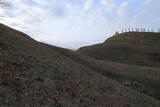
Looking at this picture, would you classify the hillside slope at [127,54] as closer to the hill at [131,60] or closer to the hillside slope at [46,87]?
the hill at [131,60]

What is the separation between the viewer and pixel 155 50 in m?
45.3

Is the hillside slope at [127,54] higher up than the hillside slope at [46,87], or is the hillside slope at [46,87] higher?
the hillside slope at [127,54]

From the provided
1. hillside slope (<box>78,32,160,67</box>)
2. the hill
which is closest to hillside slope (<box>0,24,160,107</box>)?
the hill

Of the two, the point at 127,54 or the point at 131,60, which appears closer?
the point at 131,60

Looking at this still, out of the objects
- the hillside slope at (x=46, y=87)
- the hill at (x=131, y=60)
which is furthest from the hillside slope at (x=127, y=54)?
the hillside slope at (x=46, y=87)

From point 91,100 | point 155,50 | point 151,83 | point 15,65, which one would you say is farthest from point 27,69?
point 155,50

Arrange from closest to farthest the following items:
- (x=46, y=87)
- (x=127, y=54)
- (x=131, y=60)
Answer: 1. (x=46, y=87)
2. (x=131, y=60)
3. (x=127, y=54)

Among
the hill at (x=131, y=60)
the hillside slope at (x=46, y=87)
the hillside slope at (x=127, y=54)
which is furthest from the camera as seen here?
the hillside slope at (x=127, y=54)

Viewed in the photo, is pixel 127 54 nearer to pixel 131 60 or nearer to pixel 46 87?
pixel 131 60

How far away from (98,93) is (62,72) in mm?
2665

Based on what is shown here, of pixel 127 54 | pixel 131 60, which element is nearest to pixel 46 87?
pixel 131 60

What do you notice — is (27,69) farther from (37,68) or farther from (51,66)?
(51,66)

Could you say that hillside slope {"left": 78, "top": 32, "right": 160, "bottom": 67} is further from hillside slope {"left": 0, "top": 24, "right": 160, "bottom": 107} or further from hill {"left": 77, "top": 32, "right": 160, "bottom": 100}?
Answer: hillside slope {"left": 0, "top": 24, "right": 160, "bottom": 107}

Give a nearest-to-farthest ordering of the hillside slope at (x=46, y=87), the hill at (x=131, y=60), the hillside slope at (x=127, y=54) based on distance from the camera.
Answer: the hillside slope at (x=46, y=87) → the hill at (x=131, y=60) → the hillside slope at (x=127, y=54)
